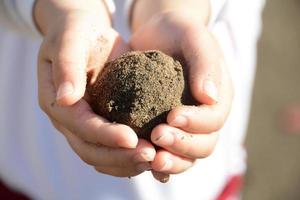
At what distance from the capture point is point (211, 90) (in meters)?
1.06

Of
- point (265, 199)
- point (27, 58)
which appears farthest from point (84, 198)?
point (265, 199)

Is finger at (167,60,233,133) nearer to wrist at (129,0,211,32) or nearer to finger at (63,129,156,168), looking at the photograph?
finger at (63,129,156,168)

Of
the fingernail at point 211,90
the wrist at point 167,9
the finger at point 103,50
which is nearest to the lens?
the fingernail at point 211,90

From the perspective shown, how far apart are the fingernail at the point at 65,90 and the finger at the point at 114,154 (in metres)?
0.12

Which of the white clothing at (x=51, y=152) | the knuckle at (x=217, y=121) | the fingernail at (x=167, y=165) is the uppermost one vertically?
the knuckle at (x=217, y=121)

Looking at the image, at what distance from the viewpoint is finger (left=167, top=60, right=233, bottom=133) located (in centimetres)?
100

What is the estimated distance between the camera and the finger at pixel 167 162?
3.25 ft

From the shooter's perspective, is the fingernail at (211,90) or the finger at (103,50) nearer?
the fingernail at (211,90)

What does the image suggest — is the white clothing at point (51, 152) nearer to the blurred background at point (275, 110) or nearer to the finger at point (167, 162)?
the finger at point (167, 162)

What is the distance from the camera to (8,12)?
58.2 inches

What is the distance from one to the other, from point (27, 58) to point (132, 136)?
0.72 m

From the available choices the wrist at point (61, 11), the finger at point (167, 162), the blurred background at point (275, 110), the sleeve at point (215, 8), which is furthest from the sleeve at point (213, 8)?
the blurred background at point (275, 110)

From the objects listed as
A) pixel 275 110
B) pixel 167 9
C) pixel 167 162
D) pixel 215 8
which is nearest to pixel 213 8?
pixel 215 8

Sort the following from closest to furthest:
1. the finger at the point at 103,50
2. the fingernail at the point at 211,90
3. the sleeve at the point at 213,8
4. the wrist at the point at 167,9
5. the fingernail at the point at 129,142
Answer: the fingernail at the point at 129,142 → the fingernail at the point at 211,90 → the finger at the point at 103,50 → the wrist at the point at 167,9 → the sleeve at the point at 213,8
